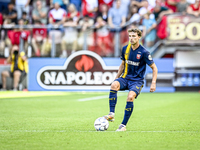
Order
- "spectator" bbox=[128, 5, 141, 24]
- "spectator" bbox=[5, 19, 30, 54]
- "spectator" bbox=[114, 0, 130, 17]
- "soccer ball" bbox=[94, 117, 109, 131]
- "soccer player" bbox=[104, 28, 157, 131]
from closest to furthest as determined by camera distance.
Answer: "soccer ball" bbox=[94, 117, 109, 131] → "soccer player" bbox=[104, 28, 157, 131] → "spectator" bbox=[5, 19, 30, 54] → "spectator" bbox=[128, 5, 141, 24] → "spectator" bbox=[114, 0, 130, 17]

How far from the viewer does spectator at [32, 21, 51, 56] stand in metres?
15.4

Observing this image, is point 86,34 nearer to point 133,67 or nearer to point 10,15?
point 10,15

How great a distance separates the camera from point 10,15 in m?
16.8

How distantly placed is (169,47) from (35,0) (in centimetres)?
661

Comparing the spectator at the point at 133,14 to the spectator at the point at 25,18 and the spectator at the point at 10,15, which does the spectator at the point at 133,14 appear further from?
the spectator at the point at 10,15

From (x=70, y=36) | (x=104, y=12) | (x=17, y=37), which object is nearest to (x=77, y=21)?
(x=70, y=36)

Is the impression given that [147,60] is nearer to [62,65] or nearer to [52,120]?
[52,120]

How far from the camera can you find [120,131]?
582 cm

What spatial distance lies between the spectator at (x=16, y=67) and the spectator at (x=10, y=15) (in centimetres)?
146

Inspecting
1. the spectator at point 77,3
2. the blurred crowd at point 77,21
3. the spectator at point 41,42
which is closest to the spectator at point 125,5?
the blurred crowd at point 77,21

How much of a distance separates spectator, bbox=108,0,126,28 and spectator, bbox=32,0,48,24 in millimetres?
2950

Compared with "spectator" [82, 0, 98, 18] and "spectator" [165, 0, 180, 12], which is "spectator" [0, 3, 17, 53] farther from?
"spectator" [165, 0, 180, 12]

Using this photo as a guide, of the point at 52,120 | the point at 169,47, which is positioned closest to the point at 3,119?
the point at 52,120

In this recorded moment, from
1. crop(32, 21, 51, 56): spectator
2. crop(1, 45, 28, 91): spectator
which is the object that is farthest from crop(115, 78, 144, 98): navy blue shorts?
crop(1, 45, 28, 91): spectator
